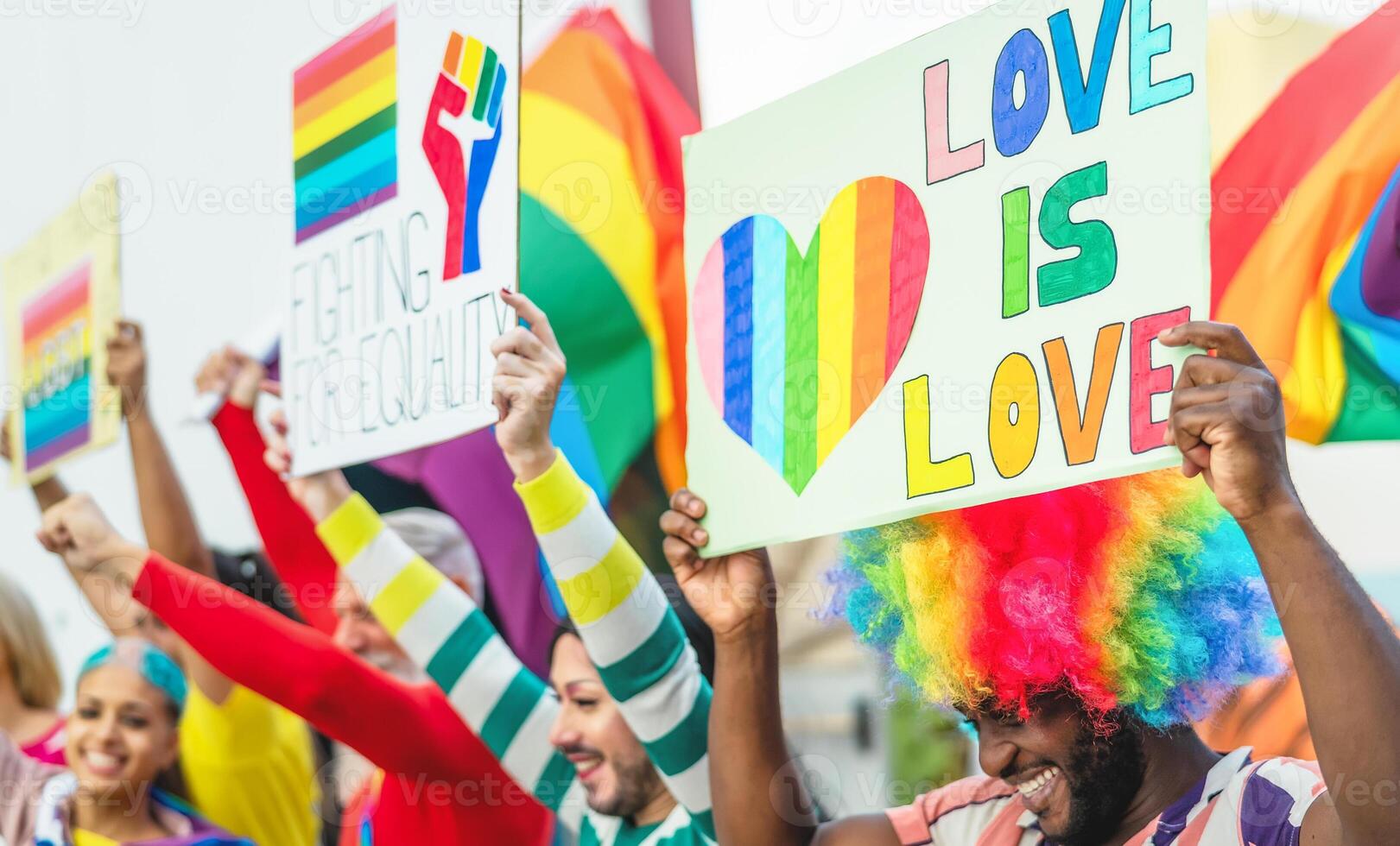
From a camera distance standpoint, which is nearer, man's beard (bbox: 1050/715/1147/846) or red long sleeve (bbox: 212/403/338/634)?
man's beard (bbox: 1050/715/1147/846)

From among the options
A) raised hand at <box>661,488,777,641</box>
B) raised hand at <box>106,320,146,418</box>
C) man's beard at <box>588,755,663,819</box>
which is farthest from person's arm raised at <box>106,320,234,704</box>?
raised hand at <box>661,488,777,641</box>

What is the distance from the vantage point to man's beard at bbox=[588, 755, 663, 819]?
1846 millimetres

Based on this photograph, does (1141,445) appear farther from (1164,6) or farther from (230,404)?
(230,404)

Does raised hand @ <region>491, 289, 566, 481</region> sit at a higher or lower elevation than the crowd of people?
higher

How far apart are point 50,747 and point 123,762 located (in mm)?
407

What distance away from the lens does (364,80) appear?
2.19 metres

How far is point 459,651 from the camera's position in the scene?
2051mm

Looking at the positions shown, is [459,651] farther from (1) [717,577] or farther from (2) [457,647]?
(1) [717,577]

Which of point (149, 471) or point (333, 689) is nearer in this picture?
point (333, 689)

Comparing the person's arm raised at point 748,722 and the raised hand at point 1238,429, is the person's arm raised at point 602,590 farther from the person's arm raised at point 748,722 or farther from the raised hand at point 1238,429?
the raised hand at point 1238,429
